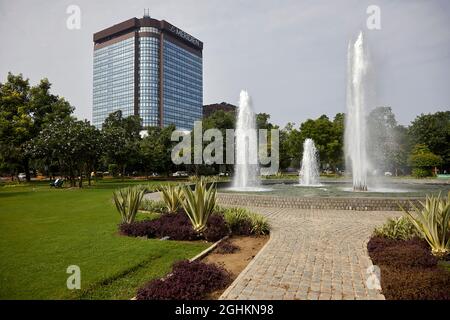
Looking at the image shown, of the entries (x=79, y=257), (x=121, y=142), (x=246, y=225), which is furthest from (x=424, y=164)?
(x=79, y=257)

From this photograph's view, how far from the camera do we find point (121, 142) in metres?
35.3

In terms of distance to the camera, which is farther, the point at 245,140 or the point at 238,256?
the point at 245,140

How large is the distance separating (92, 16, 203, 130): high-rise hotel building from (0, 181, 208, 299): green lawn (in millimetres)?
122720

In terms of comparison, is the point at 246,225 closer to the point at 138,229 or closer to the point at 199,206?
the point at 199,206

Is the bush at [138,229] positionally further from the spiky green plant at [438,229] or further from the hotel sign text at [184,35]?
the hotel sign text at [184,35]

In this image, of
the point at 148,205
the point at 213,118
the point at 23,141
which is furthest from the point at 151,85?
the point at 148,205

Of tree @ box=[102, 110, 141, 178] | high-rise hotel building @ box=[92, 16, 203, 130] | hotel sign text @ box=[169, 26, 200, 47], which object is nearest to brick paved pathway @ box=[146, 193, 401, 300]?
tree @ box=[102, 110, 141, 178]

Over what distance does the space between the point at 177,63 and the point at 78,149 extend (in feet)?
406

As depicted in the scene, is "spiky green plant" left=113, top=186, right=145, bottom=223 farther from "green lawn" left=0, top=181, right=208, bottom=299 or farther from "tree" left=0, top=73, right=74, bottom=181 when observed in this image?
"tree" left=0, top=73, right=74, bottom=181

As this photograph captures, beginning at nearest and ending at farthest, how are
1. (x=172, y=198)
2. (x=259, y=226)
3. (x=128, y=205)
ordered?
(x=259, y=226), (x=128, y=205), (x=172, y=198)

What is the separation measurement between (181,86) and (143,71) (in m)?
21.0

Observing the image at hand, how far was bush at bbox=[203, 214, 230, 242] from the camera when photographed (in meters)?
8.95

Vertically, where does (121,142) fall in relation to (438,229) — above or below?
above
